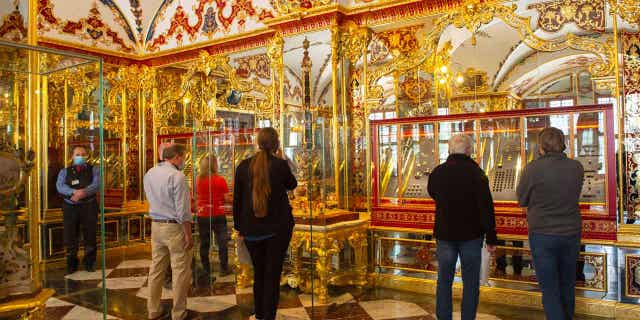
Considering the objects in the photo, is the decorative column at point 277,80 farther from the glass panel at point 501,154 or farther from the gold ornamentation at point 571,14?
the gold ornamentation at point 571,14

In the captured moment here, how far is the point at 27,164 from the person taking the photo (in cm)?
243

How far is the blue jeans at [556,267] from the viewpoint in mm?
3533

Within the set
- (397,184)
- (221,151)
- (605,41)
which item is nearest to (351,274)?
(397,184)

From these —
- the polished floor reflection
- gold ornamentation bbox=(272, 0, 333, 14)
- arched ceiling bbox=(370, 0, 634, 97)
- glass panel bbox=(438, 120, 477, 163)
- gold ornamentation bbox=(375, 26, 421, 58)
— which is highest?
gold ornamentation bbox=(272, 0, 333, 14)

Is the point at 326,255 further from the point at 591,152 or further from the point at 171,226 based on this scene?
the point at 591,152

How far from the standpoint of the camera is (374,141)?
18.9 feet

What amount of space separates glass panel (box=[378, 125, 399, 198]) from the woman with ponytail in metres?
2.27

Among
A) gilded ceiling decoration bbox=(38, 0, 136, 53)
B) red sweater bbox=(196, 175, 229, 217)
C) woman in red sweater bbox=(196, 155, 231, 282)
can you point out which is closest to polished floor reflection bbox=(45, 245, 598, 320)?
woman in red sweater bbox=(196, 155, 231, 282)

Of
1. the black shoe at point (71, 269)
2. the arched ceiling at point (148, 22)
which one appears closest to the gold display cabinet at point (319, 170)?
Answer: the arched ceiling at point (148, 22)

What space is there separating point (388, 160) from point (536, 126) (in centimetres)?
156

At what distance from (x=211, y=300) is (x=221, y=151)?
56.1 inches

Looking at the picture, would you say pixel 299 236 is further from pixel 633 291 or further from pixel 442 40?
pixel 633 291

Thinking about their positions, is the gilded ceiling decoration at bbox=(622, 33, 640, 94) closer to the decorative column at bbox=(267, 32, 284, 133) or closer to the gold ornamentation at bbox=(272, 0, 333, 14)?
the gold ornamentation at bbox=(272, 0, 333, 14)

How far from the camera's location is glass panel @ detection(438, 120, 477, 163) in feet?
17.3
